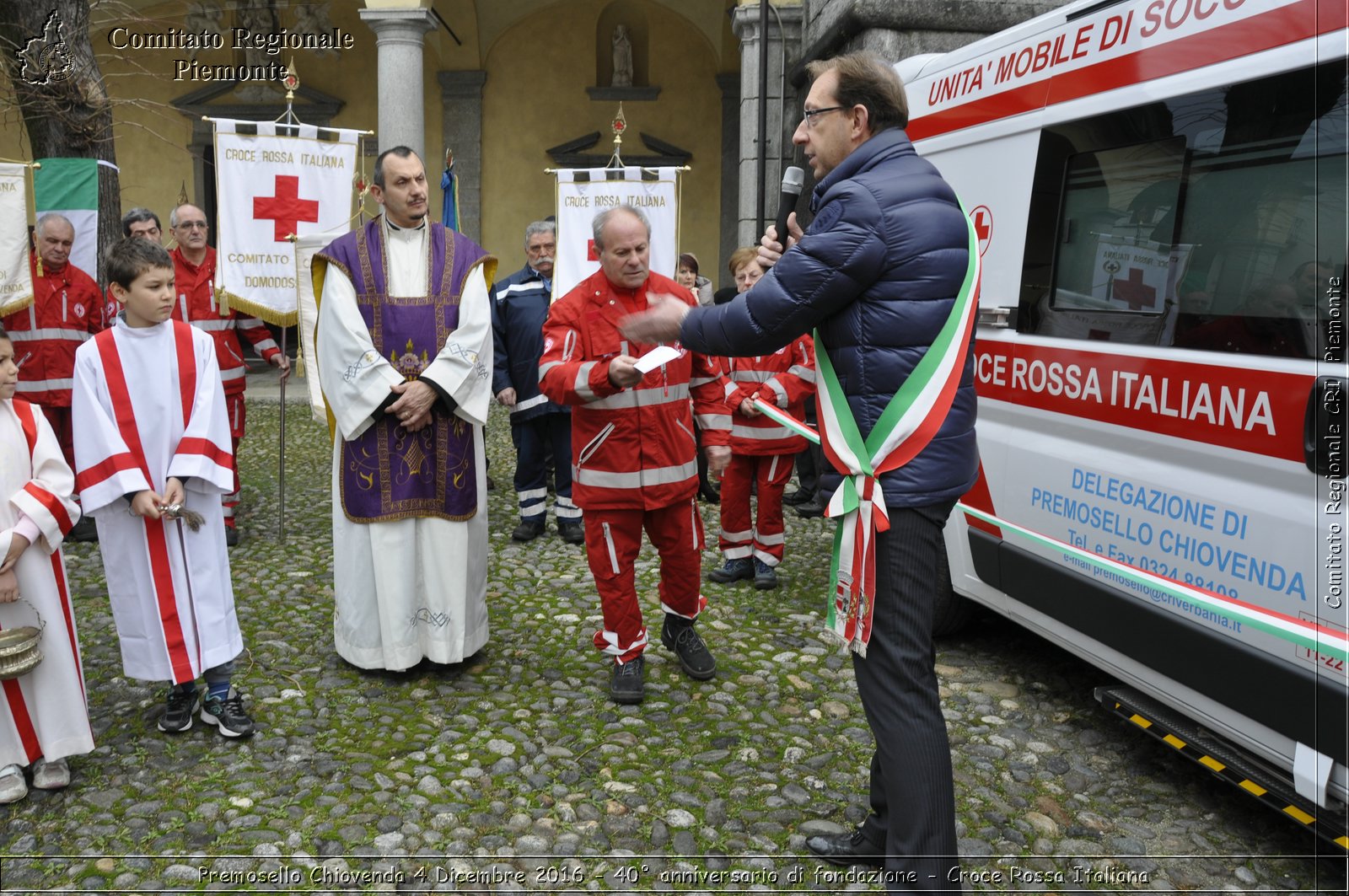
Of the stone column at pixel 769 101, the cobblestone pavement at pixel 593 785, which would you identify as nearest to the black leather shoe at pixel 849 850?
the cobblestone pavement at pixel 593 785

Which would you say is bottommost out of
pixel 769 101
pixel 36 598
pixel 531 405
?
pixel 36 598

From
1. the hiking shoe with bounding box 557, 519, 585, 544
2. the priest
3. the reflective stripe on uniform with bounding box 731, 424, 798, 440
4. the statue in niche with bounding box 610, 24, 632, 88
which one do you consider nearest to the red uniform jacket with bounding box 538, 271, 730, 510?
the priest

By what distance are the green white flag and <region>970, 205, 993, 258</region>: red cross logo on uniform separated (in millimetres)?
6086

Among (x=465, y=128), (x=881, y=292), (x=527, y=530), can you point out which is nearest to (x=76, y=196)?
(x=527, y=530)

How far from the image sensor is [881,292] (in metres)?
2.69

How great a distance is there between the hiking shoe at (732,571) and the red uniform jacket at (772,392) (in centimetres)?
64

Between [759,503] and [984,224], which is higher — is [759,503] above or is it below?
below

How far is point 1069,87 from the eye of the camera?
3846 mm

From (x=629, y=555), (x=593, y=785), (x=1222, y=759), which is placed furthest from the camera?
(x=629, y=555)

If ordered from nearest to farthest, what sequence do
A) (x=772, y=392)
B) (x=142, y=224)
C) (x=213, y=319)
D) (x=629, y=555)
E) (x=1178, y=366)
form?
1. (x=1178, y=366)
2. (x=629, y=555)
3. (x=772, y=392)
4. (x=142, y=224)
5. (x=213, y=319)

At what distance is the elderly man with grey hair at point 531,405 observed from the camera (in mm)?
7086

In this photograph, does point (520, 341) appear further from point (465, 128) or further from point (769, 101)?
point (465, 128)

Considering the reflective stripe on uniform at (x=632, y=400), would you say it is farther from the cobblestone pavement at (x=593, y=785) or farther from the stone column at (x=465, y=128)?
the stone column at (x=465, y=128)

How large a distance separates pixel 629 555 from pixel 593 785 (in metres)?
0.97
